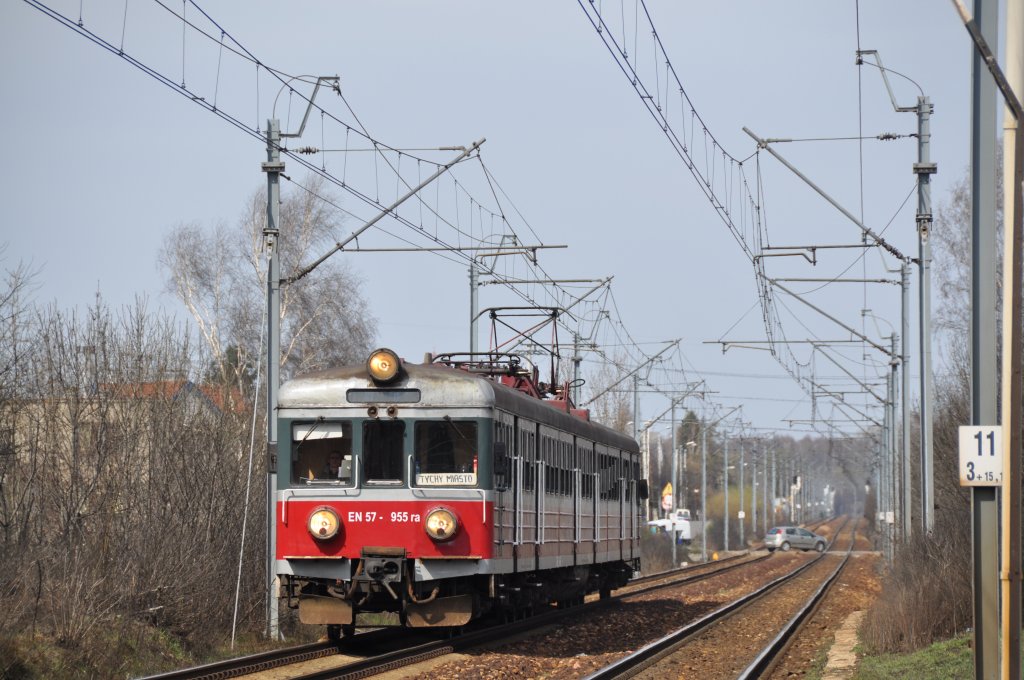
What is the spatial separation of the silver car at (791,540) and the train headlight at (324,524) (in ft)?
171

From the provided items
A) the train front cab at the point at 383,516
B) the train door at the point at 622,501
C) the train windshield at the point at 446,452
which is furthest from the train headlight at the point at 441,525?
the train door at the point at 622,501

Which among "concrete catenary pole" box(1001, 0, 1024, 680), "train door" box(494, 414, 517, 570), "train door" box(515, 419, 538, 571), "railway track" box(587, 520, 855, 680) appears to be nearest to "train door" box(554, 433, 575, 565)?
"train door" box(515, 419, 538, 571)

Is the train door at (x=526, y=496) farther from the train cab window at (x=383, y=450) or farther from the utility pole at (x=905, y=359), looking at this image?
the utility pole at (x=905, y=359)

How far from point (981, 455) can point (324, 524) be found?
7.20 m

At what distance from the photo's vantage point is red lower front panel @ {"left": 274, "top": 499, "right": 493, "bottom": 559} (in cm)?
1471

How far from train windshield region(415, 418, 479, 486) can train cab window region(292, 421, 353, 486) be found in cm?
77

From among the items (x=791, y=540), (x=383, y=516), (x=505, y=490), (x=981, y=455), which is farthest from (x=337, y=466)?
(x=791, y=540)

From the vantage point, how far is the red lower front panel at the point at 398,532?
14.7 metres

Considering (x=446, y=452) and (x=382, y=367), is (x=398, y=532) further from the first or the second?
(x=382, y=367)

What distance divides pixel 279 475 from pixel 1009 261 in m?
8.35

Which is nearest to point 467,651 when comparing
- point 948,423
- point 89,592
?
point 89,592

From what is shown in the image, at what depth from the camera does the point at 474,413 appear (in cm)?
1485

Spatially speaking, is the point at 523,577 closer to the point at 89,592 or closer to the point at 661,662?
the point at 661,662

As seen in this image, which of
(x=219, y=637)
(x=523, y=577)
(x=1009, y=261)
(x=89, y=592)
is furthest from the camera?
(x=523, y=577)
